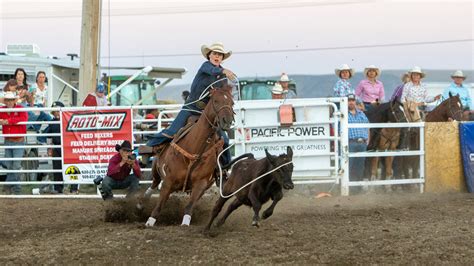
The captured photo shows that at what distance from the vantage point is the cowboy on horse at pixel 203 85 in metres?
8.58

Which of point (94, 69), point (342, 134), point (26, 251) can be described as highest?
point (94, 69)

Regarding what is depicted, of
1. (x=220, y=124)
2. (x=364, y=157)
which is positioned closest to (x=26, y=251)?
(x=220, y=124)

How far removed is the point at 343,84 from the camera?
13.1 metres

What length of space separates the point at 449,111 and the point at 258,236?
21.9 ft

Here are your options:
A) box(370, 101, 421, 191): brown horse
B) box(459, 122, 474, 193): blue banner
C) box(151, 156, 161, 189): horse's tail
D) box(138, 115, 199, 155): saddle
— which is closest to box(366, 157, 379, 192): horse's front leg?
box(370, 101, 421, 191): brown horse

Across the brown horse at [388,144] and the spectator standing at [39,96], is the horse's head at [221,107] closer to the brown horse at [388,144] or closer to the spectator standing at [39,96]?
the brown horse at [388,144]

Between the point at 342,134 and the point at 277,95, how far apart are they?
5.78ft

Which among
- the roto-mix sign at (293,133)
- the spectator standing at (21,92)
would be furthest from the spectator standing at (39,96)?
the roto-mix sign at (293,133)

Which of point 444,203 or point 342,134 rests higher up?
point 342,134

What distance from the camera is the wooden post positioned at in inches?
521

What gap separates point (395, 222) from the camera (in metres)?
8.70

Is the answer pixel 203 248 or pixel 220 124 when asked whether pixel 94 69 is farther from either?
pixel 203 248

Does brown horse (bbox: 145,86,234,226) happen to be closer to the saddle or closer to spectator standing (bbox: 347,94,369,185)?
the saddle

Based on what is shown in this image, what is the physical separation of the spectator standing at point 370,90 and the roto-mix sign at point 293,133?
1686 mm
